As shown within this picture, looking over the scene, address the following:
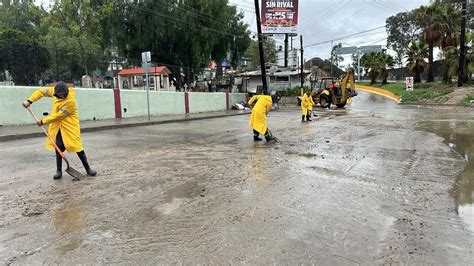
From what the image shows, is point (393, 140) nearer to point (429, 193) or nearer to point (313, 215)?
point (429, 193)

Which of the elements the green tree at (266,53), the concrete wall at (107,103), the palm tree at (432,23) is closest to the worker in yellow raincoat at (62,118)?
the concrete wall at (107,103)

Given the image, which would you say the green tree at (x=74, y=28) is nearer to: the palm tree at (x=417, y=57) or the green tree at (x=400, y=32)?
the palm tree at (x=417, y=57)

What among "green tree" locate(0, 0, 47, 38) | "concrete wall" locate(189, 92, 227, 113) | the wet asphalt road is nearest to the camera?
the wet asphalt road

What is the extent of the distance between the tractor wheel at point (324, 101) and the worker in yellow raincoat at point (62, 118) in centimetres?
2614

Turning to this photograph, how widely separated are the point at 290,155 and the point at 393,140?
4.18 m

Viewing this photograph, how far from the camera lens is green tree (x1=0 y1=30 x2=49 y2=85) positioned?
51.0ft

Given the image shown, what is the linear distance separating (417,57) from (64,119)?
4575 centimetres

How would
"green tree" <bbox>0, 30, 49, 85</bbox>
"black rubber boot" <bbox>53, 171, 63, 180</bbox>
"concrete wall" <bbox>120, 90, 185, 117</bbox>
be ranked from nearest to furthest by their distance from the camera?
"black rubber boot" <bbox>53, 171, 63, 180</bbox> < "green tree" <bbox>0, 30, 49, 85</bbox> < "concrete wall" <bbox>120, 90, 185, 117</bbox>

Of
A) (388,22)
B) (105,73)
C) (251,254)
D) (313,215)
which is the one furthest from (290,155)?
(388,22)

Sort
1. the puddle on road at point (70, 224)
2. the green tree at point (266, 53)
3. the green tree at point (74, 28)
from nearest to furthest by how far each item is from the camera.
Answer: the puddle on road at point (70, 224)
the green tree at point (74, 28)
the green tree at point (266, 53)

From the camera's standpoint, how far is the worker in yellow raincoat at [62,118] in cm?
608

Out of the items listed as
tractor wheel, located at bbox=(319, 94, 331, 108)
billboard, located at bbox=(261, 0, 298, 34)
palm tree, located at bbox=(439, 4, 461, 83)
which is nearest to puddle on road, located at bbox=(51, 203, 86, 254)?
tractor wheel, located at bbox=(319, 94, 331, 108)

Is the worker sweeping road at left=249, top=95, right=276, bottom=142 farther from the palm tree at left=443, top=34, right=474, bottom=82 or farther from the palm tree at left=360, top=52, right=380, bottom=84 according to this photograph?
the palm tree at left=360, top=52, right=380, bottom=84

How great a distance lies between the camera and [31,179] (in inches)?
247
